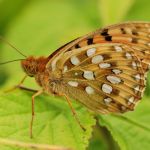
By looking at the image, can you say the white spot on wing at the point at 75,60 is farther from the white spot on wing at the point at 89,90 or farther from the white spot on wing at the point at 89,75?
the white spot on wing at the point at 89,90

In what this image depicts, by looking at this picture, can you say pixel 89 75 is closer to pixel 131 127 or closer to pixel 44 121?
pixel 131 127

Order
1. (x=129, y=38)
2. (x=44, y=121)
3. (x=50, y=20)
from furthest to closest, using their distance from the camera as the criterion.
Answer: (x=50, y=20) < (x=129, y=38) < (x=44, y=121)

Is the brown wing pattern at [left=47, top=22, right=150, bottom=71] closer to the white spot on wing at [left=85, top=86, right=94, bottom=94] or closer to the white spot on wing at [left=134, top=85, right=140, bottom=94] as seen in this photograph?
the white spot on wing at [left=134, top=85, right=140, bottom=94]

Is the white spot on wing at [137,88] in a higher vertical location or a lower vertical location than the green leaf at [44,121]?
higher

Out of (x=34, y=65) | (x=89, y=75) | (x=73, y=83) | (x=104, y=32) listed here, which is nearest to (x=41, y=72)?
(x=34, y=65)

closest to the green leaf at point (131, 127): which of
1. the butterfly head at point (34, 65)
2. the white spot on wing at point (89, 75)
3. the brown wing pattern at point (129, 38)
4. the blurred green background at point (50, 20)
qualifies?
the white spot on wing at point (89, 75)

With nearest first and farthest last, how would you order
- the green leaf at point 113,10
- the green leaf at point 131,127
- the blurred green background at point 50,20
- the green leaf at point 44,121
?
1. the green leaf at point 44,121
2. the green leaf at point 131,127
3. the green leaf at point 113,10
4. the blurred green background at point 50,20

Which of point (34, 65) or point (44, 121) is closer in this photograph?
point (44, 121)
